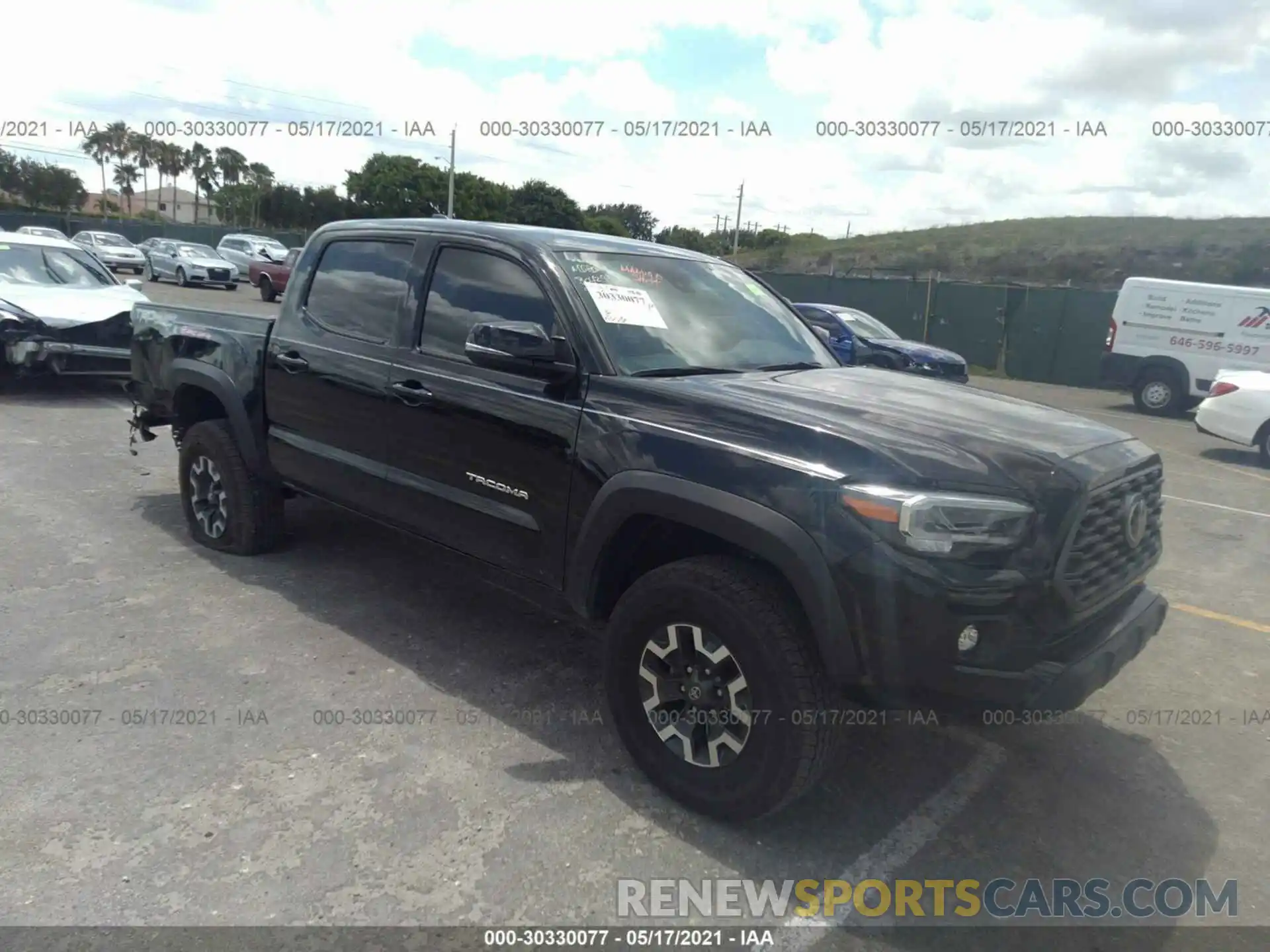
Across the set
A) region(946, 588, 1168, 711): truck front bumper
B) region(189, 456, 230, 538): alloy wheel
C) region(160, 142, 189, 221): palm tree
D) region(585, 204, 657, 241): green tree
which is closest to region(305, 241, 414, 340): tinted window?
region(189, 456, 230, 538): alloy wheel

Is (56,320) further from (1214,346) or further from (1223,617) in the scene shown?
(1214,346)

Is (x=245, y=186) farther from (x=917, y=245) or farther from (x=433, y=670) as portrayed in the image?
(x=433, y=670)

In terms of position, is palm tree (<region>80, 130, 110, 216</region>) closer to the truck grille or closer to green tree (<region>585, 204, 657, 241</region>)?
green tree (<region>585, 204, 657, 241</region>)

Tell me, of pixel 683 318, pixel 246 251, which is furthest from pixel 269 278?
pixel 683 318

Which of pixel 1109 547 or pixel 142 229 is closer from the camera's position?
pixel 1109 547

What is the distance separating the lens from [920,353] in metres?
16.2

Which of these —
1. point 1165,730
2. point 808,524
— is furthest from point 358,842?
point 1165,730

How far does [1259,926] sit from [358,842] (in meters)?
2.77

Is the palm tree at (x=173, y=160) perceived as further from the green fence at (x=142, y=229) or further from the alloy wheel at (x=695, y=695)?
the alloy wheel at (x=695, y=695)

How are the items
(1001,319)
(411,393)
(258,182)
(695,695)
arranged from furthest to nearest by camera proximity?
1. (258,182)
2. (1001,319)
3. (411,393)
4. (695,695)

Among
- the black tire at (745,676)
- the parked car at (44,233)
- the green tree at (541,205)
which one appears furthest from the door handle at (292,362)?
the green tree at (541,205)

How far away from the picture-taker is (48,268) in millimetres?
10398

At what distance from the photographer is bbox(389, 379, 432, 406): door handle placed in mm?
4176

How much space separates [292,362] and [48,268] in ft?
24.0
